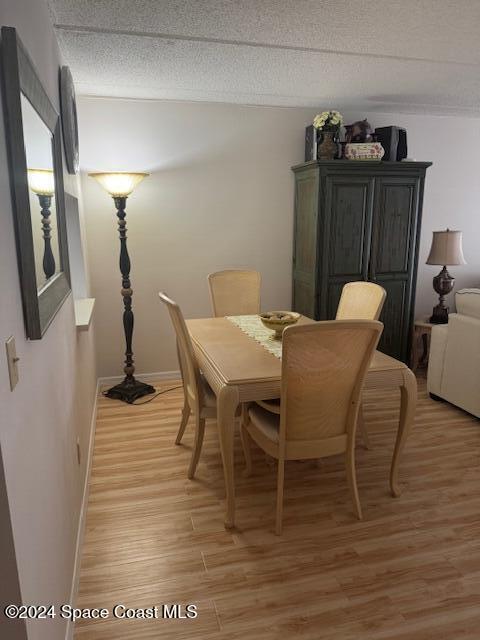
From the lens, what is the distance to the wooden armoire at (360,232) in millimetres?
3695

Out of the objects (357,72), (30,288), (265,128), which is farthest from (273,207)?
(30,288)

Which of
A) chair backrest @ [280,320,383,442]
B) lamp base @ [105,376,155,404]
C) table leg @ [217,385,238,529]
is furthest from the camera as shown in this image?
lamp base @ [105,376,155,404]

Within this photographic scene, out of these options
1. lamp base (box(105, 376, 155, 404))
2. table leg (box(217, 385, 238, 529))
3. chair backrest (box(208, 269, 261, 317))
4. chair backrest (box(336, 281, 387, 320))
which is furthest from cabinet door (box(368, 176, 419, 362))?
table leg (box(217, 385, 238, 529))

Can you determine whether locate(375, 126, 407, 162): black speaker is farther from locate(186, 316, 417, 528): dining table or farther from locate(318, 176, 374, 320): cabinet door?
locate(186, 316, 417, 528): dining table

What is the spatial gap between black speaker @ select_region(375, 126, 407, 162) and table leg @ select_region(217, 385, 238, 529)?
2836 mm

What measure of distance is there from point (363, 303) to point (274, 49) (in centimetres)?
160

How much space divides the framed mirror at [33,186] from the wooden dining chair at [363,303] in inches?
71.3

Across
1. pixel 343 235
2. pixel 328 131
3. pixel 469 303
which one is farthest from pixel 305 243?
pixel 469 303

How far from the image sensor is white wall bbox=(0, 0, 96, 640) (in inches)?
38.2

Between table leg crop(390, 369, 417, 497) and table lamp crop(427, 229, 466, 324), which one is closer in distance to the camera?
table leg crop(390, 369, 417, 497)

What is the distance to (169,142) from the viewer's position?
3754 mm

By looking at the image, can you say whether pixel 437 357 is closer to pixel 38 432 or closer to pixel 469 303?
pixel 469 303

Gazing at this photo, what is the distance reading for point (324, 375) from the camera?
197 cm

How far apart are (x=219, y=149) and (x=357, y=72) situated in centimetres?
133
